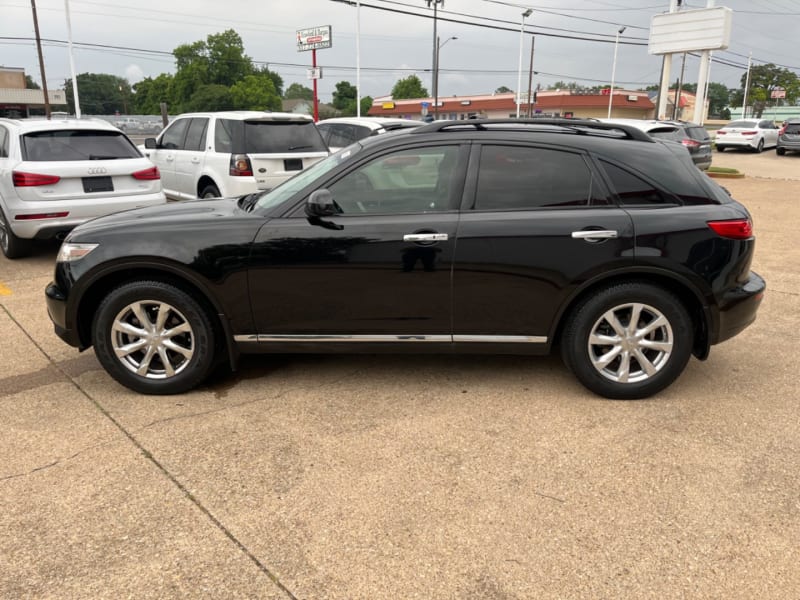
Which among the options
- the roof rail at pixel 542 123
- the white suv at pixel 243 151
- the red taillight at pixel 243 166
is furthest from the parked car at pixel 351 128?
the roof rail at pixel 542 123

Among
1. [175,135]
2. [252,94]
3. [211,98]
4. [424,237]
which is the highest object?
[252,94]

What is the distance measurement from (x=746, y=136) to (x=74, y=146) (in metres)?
30.3

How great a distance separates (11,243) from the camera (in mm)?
7367

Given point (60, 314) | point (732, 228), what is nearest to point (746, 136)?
point (732, 228)

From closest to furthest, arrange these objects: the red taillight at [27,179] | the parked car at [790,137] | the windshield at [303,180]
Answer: the windshield at [303,180] < the red taillight at [27,179] < the parked car at [790,137]

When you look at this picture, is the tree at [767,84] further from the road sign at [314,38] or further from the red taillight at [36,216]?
the red taillight at [36,216]

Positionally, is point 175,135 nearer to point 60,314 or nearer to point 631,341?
point 60,314

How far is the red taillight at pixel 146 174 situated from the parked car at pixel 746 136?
29.4 meters

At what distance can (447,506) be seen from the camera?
288cm

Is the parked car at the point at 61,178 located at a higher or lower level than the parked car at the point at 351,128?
lower

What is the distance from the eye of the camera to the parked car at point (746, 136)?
2938cm

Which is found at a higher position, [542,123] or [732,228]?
[542,123]

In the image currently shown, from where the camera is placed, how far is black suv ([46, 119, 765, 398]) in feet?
12.3

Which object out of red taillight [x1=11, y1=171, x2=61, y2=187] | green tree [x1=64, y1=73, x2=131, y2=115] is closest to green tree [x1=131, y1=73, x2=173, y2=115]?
green tree [x1=64, y1=73, x2=131, y2=115]
